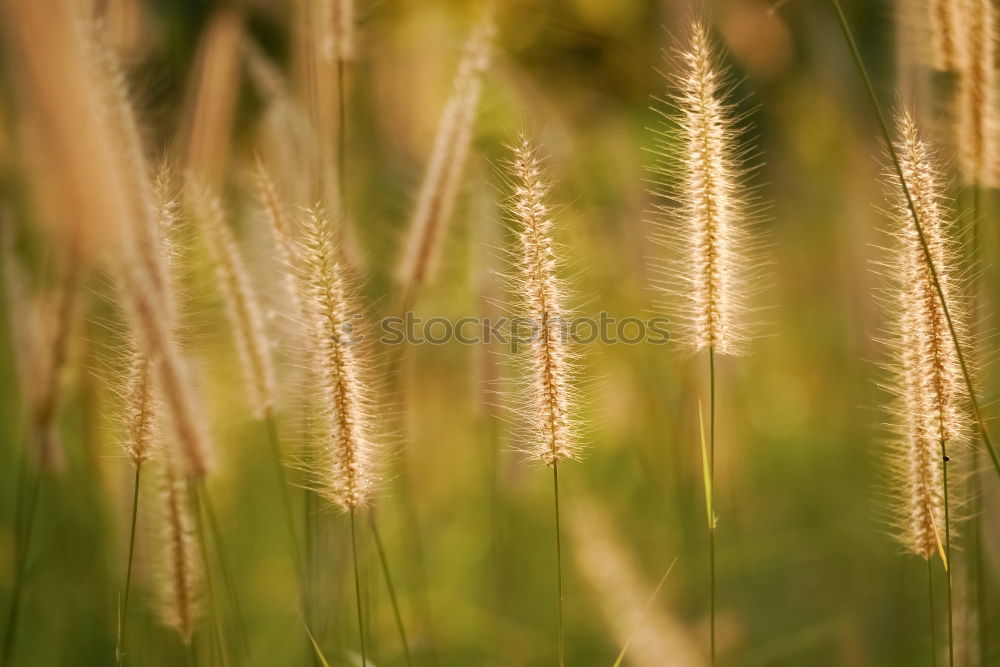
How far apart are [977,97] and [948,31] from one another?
0.41 ft

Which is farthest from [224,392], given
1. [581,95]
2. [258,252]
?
[581,95]

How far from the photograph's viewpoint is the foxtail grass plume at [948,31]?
4.79 feet

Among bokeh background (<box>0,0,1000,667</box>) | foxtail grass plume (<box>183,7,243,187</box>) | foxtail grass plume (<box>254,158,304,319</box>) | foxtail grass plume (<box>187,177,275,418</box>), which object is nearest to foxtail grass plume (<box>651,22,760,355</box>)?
bokeh background (<box>0,0,1000,667</box>)

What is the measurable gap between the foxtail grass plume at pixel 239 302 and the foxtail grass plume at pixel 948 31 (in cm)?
126

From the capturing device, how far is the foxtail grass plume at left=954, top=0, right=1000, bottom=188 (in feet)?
4.72

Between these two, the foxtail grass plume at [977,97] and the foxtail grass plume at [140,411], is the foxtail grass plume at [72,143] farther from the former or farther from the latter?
the foxtail grass plume at [977,97]

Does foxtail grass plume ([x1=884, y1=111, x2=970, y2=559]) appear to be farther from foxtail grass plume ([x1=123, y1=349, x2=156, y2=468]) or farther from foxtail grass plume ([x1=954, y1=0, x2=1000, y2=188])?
foxtail grass plume ([x1=123, y1=349, x2=156, y2=468])

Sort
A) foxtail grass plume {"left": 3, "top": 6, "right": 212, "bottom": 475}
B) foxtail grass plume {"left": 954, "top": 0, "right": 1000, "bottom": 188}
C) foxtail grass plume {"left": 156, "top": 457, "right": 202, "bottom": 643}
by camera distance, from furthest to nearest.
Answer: foxtail grass plume {"left": 954, "top": 0, "right": 1000, "bottom": 188}, foxtail grass plume {"left": 156, "top": 457, "right": 202, "bottom": 643}, foxtail grass plume {"left": 3, "top": 6, "right": 212, "bottom": 475}

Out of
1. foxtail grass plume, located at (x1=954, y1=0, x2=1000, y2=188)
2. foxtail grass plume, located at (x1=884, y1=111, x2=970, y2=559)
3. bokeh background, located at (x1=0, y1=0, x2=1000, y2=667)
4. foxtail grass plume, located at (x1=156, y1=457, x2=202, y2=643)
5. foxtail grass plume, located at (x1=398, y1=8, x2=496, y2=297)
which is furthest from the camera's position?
bokeh background, located at (x1=0, y1=0, x2=1000, y2=667)

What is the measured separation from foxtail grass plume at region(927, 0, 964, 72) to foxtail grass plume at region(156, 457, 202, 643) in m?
1.44

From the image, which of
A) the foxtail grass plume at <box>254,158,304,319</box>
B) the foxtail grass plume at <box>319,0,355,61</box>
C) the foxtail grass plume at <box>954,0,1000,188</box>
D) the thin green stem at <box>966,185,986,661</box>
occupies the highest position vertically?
the foxtail grass plume at <box>319,0,355,61</box>

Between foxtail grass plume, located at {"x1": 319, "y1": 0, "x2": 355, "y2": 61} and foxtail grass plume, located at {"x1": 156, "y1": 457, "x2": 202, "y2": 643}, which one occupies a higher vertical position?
foxtail grass plume, located at {"x1": 319, "y1": 0, "x2": 355, "y2": 61}

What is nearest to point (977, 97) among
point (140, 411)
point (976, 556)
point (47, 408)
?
point (976, 556)

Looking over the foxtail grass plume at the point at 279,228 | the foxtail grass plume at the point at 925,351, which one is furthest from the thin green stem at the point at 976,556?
the foxtail grass plume at the point at 279,228
